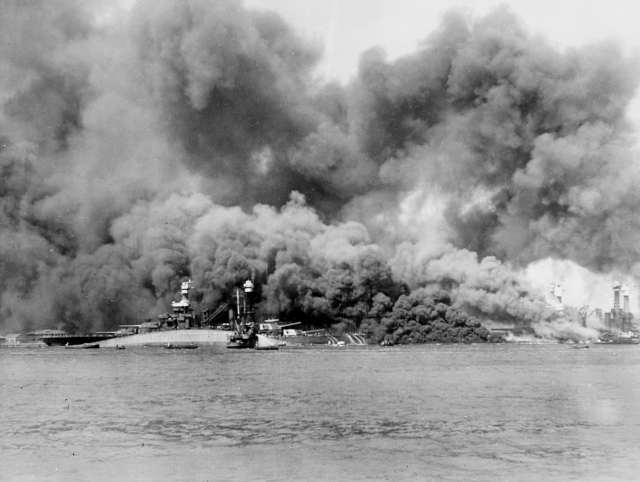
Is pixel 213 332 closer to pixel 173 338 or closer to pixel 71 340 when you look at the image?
pixel 173 338

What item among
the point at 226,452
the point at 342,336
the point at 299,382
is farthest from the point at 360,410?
the point at 342,336

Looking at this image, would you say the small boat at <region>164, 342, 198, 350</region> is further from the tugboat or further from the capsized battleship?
the tugboat

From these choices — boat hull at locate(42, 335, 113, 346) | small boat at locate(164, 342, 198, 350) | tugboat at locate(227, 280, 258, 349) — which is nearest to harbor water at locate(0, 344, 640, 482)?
tugboat at locate(227, 280, 258, 349)

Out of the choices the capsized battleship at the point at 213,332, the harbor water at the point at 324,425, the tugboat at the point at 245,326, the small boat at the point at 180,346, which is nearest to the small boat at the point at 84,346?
the capsized battleship at the point at 213,332

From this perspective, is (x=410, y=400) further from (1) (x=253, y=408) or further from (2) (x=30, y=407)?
(2) (x=30, y=407)

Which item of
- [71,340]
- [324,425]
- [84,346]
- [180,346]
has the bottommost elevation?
[324,425]

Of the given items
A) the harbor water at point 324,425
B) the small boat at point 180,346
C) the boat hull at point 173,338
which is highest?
the boat hull at point 173,338

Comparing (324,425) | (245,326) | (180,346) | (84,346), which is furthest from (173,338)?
(324,425)

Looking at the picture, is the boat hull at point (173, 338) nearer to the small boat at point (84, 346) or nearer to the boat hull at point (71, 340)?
the small boat at point (84, 346)
